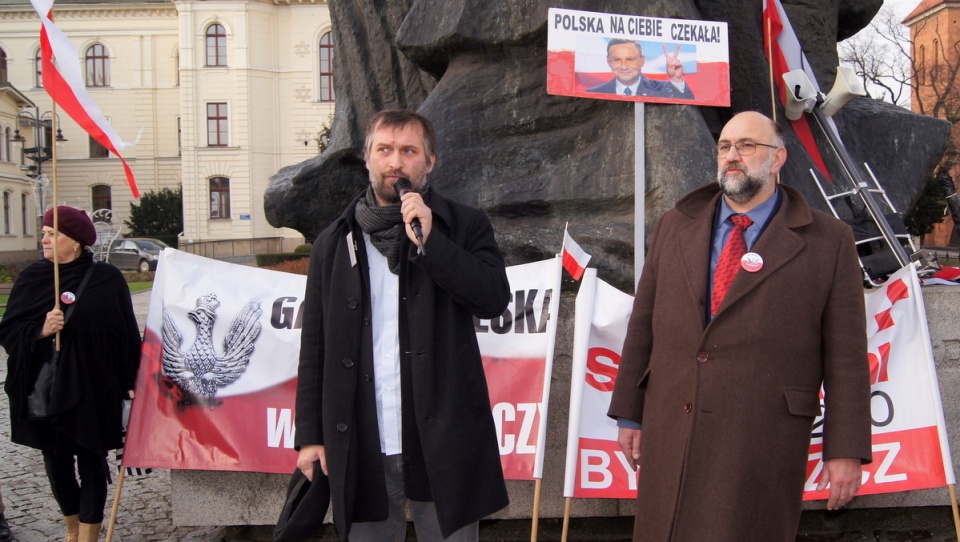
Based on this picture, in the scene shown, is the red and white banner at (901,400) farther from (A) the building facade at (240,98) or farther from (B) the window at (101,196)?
(B) the window at (101,196)

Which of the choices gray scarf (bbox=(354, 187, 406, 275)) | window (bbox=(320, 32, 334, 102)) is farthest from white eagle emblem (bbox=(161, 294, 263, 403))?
window (bbox=(320, 32, 334, 102))

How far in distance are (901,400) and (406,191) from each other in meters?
2.59

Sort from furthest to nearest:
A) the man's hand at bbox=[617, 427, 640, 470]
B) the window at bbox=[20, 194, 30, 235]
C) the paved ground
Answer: the window at bbox=[20, 194, 30, 235], the paved ground, the man's hand at bbox=[617, 427, 640, 470]

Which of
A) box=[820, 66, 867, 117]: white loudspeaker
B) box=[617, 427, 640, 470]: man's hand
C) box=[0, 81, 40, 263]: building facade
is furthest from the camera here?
box=[0, 81, 40, 263]: building facade

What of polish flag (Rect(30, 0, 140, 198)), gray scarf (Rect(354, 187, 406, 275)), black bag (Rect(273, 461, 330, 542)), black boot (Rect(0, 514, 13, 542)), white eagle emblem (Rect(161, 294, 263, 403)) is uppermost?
polish flag (Rect(30, 0, 140, 198))

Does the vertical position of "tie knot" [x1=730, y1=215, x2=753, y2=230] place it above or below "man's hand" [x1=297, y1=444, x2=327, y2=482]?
above

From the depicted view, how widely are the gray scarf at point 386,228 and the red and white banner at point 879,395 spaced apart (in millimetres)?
1418

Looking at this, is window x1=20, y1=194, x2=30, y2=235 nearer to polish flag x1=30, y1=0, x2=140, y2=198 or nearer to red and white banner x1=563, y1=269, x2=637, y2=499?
polish flag x1=30, y1=0, x2=140, y2=198

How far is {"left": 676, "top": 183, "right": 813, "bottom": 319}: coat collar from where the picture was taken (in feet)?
8.64

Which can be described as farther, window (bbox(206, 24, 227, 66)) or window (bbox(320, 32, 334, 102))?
window (bbox(320, 32, 334, 102))

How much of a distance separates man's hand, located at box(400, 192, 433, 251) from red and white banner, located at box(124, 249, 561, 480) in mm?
1600

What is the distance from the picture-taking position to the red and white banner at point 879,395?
12.8 feet

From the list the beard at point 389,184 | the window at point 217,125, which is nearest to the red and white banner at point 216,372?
the beard at point 389,184

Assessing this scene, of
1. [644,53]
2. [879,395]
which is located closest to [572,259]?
[644,53]
